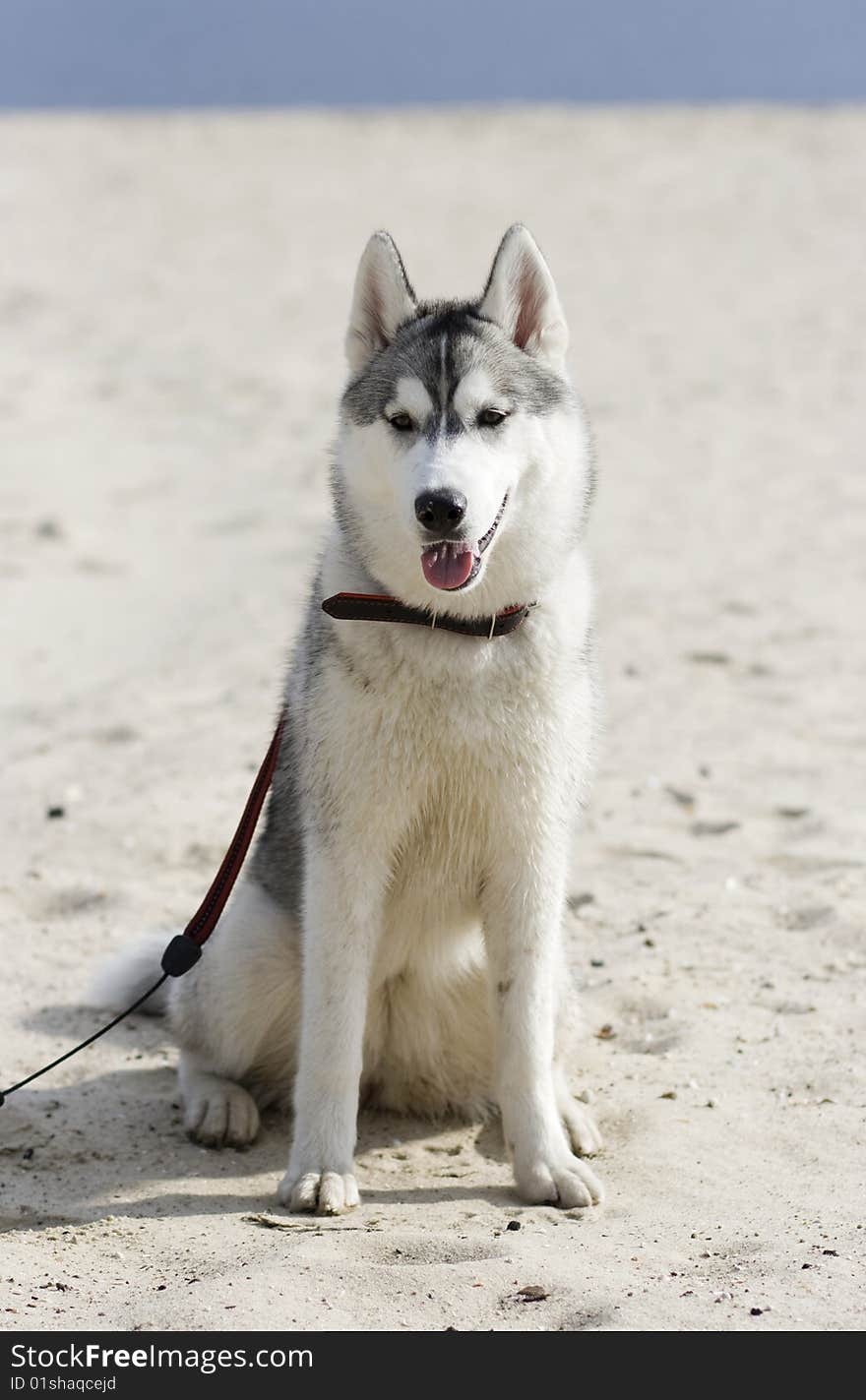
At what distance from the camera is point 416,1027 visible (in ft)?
13.4

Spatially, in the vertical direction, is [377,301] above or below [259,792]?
above

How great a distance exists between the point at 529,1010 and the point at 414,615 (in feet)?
3.10

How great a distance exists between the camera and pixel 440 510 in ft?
10.6

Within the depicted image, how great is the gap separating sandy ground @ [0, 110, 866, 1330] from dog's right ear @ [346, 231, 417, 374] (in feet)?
6.44

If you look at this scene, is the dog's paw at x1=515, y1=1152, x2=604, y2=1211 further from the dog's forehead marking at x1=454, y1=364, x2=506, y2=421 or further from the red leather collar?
the dog's forehead marking at x1=454, y1=364, x2=506, y2=421

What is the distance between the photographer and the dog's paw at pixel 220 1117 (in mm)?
3992

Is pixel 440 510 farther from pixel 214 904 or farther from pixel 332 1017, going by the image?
pixel 214 904

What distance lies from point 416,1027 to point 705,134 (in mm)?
23896

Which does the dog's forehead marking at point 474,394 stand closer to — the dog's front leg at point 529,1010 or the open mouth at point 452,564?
the open mouth at point 452,564

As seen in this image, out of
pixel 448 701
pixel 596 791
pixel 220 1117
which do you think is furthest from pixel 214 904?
pixel 596 791

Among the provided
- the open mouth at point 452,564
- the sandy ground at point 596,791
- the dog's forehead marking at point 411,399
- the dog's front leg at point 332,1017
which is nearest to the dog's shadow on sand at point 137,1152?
the sandy ground at point 596,791

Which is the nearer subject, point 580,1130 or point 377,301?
point 377,301

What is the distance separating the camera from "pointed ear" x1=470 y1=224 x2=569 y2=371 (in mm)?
3666
